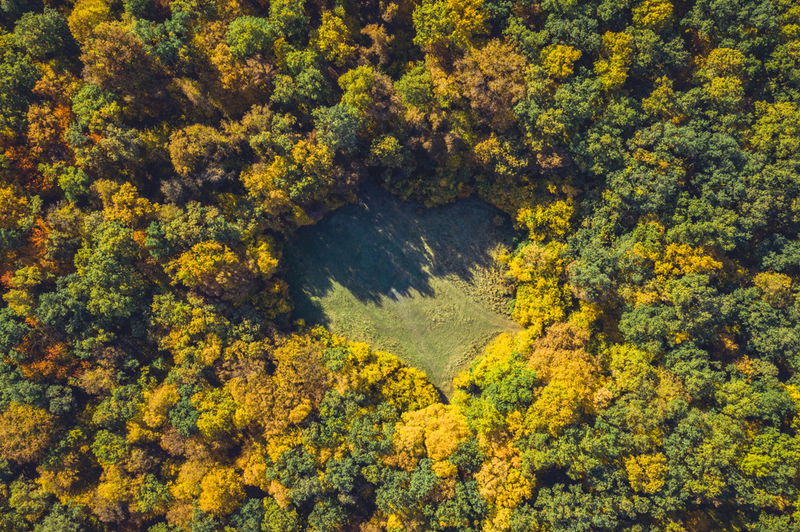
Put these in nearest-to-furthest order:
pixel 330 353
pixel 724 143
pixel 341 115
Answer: pixel 724 143, pixel 341 115, pixel 330 353

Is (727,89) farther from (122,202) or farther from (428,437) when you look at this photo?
(122,202)

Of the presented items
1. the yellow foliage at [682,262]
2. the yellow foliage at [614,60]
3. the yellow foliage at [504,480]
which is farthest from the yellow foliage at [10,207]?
the yellow foliage at [682,262]

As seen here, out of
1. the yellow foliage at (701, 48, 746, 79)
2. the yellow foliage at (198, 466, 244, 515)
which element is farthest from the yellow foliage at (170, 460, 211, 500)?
the yellow foliage at (701, 48, 746, 79)

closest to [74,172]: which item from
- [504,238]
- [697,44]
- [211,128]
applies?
[211,128]

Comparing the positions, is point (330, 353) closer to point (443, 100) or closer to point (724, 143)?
point (443, 100)

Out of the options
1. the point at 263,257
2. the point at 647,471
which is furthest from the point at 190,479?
the point at 647,471

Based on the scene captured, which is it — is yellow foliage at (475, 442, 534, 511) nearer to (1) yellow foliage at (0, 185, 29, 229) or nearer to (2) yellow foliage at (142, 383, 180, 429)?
(2) yellow foliage at (142, 383, 180, 429)

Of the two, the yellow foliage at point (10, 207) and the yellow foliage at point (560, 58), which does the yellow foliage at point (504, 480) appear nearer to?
the yellow foliage at point (560, 58)
